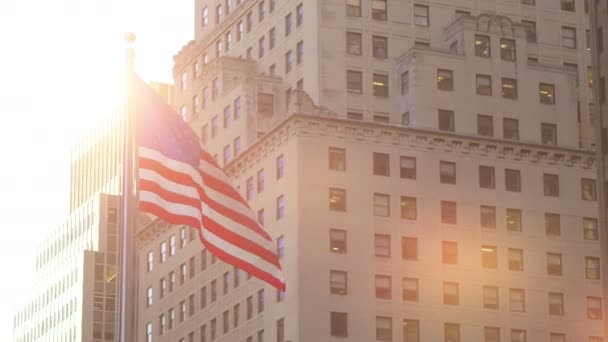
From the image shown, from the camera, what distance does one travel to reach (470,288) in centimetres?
11469

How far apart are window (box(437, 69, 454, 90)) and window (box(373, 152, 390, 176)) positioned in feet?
24.2

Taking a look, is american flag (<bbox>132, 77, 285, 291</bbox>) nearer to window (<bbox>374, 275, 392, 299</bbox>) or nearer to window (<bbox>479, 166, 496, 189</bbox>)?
window (<bbox>374, 275, 392, 299</bbox>)

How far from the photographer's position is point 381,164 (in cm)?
11419

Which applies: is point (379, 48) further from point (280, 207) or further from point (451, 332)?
point (451, 332)

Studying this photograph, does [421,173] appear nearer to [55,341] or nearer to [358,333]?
[358,333]

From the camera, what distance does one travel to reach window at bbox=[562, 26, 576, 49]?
125 metres

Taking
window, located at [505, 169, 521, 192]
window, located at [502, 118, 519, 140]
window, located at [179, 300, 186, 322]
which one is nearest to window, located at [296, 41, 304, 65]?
window, located at [502, 118, 519, 140]

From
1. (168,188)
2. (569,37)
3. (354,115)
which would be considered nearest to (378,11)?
(354,115)

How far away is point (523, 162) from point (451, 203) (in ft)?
24.9

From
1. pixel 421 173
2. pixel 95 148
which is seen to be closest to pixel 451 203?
pixel 421 173

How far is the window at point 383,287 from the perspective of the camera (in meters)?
111

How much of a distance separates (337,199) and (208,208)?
70.6 metres

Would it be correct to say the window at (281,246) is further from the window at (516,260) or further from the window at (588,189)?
the window at (588,189)

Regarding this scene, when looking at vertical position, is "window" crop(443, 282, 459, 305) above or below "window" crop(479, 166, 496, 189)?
below
